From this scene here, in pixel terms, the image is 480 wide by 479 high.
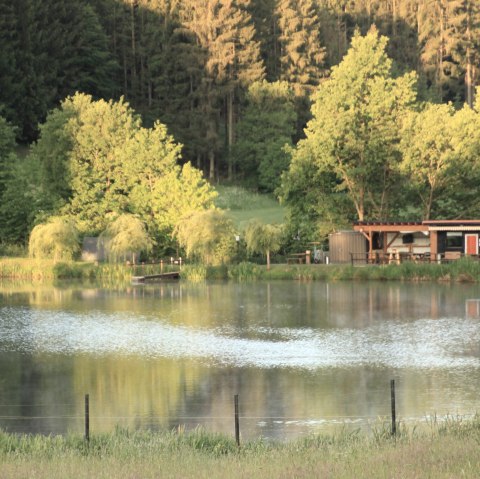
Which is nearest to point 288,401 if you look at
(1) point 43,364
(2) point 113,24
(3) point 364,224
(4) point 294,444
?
(4) point 294,444

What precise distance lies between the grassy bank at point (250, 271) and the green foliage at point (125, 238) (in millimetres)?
1656

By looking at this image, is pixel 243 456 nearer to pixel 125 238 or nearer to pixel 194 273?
pixel 194 273

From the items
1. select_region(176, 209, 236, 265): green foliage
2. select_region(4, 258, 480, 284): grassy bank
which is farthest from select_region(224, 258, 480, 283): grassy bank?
select_region(176, 209, 236, 265): green foliage

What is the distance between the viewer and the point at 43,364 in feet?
113

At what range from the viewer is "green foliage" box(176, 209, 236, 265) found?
74250 mm

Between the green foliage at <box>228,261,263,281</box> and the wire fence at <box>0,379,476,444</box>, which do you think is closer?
the wire fence at <box>0,379,476,444</box>

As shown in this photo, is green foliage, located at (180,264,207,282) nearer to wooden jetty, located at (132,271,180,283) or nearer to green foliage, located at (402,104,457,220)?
wooden jetty, located at (132,271,180,283)

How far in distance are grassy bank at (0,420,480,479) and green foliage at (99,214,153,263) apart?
55384mm

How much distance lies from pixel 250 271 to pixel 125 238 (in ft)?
35.7

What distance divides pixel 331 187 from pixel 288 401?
56793 mm

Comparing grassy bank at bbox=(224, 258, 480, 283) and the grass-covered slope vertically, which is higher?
the grass-covered slope

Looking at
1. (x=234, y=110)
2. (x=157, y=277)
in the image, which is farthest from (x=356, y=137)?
(x=234, y=110)

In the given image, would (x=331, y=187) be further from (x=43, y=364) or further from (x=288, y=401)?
(x=288, y=401)

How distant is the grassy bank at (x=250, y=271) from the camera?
67000 mm
